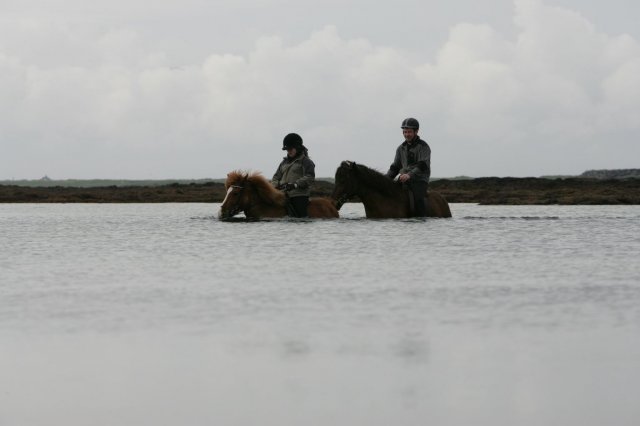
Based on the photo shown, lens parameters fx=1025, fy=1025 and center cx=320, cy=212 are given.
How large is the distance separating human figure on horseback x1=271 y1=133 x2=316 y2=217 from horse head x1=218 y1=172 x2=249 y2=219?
673mm

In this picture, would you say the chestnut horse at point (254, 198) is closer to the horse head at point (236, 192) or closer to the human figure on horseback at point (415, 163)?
the horse head at point (236, 192)

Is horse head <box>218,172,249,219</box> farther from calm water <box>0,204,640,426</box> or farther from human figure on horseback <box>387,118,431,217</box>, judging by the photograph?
calm water <box>0,204,640,426</box>

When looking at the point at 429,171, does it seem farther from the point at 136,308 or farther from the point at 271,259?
the point at 136,308

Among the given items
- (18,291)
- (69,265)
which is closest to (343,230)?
(69,265)

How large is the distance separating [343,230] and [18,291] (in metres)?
7.78

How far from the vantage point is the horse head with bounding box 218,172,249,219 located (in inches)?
672

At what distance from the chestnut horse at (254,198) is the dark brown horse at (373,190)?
63 cm

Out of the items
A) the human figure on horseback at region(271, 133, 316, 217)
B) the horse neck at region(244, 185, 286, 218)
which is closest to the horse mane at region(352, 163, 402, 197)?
the human figure on horseback at region(271, 133, 316, 217)

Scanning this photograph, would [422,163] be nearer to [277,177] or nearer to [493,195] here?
[277,177]

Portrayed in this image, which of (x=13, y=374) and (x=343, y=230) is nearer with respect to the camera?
(x=13, y=374)

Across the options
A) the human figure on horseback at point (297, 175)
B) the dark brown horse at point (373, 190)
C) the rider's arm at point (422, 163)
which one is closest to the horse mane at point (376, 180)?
the dark brown horse at point (373, 190)

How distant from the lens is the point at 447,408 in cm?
455

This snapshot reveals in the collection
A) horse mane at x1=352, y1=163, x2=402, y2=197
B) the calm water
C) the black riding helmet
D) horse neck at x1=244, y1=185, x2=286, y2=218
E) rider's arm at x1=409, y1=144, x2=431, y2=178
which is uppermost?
the black riding helmet

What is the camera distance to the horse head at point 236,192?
1708cm
